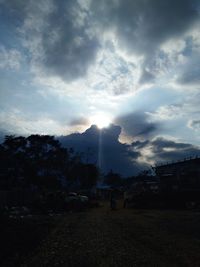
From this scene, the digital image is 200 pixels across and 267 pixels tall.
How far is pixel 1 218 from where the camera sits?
744 inches

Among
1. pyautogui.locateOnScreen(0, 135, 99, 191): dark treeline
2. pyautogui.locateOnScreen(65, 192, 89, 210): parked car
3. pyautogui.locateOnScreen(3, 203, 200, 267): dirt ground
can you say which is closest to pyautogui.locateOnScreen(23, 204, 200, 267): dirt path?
pyautogui.locateOnScreen(3, 203, 200, 267): dirt ground

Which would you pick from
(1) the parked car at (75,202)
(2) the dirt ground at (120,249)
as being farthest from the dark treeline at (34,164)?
(2) the dirt ground at (120,249)

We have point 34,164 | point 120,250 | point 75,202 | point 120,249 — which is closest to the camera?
point 120,250

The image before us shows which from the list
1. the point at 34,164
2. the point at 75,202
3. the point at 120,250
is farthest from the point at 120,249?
the point at 34,164

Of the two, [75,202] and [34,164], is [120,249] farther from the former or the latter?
[34,164]

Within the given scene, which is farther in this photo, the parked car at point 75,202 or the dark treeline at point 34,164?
the dark treeline at point 34,164

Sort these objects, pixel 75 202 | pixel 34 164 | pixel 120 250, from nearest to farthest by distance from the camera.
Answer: pixel 120 250 < pixel 75 202 < pixel 34 164

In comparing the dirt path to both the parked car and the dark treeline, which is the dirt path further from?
the dark treeline

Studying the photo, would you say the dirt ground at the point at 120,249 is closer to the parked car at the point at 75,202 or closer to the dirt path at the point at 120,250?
the dirt path at the point at 120,250

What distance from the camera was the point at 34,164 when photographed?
7038cm

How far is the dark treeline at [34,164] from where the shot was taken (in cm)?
6519

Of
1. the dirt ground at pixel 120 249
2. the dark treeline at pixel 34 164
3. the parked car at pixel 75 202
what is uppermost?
the dark treeline at pixel 34 164

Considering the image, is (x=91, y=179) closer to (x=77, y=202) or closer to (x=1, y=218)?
(x=77, y=202)

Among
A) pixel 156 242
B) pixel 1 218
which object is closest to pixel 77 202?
pixel 1 218
